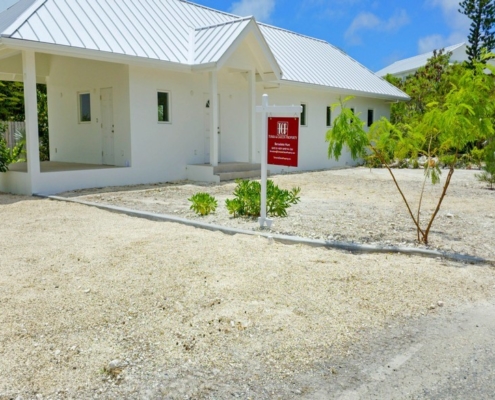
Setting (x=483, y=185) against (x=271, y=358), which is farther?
(x=483, y=185)

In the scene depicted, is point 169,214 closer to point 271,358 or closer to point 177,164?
point 271,358

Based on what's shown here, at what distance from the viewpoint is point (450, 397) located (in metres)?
3.21

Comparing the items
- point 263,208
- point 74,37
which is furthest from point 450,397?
Answer: point 74,37

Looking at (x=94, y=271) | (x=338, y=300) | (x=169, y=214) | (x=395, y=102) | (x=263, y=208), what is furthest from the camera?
(x=395, y=102)

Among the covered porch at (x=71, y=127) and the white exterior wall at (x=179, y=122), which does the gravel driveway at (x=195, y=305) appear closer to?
the covered porch at (x=71, y=127)

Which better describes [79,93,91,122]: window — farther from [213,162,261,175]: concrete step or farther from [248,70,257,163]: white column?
[248,70,257,163]: white column

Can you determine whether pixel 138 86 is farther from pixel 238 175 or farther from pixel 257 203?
Answer: pixel 257 203

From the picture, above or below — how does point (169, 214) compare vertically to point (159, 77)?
below

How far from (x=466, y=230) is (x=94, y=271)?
579 centimetres

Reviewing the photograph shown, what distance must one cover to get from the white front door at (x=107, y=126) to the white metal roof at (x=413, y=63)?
35.9 metres

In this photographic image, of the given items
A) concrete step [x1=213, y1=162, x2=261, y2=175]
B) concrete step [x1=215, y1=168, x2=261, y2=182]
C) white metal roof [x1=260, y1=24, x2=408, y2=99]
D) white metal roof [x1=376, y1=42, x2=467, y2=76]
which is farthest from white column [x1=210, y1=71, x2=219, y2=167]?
white metal roof [x1=376, y1=42, x2=467, y2=76]

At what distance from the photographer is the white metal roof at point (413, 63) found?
1830 inches

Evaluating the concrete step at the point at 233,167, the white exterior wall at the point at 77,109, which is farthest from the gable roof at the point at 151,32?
the concrete step at the point at 233,167

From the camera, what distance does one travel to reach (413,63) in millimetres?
50562
